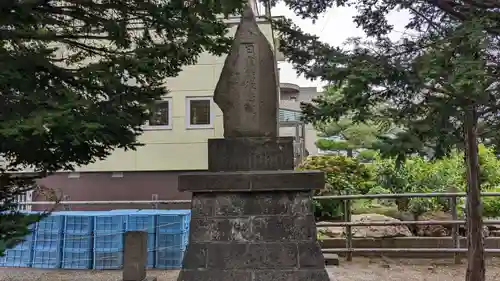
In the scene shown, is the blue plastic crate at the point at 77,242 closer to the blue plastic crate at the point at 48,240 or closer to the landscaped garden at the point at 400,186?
the blue plastic crate at the point at 48,240

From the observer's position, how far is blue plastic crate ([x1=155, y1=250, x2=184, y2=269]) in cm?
785

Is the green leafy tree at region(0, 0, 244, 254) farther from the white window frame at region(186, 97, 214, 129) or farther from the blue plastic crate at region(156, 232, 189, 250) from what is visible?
the white window frame at region(186, 97, 214, 129)

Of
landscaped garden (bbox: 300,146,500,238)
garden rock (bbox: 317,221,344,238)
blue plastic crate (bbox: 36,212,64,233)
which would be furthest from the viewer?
landscaped garden (bbox: 300,146,500,238)

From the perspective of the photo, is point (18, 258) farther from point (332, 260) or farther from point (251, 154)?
point (251, 154)

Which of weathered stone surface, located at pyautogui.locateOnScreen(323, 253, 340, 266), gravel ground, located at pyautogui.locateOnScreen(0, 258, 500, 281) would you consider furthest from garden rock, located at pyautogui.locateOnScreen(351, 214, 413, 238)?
weathered stone surface, located at pyautogui.locateOnScreen(323, 253, 340, 266)

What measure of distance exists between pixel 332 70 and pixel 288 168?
1.48 meters

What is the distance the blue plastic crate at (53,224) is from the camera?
7922mm

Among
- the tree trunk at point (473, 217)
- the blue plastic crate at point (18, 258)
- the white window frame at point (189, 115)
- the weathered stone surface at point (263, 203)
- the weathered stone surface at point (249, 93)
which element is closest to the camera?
the weathered stone surface at point (263, 203)

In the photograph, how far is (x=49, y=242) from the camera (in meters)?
8.05

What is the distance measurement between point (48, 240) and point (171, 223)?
228cm

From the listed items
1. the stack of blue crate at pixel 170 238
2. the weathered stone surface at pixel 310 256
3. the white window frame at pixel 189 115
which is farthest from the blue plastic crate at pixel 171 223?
the weathered stone surface at pixel 310 256

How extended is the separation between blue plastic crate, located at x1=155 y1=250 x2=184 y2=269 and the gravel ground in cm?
22

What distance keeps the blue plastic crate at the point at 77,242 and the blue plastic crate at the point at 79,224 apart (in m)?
0.07

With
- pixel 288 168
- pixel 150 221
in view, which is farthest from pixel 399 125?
pixel 150 221
